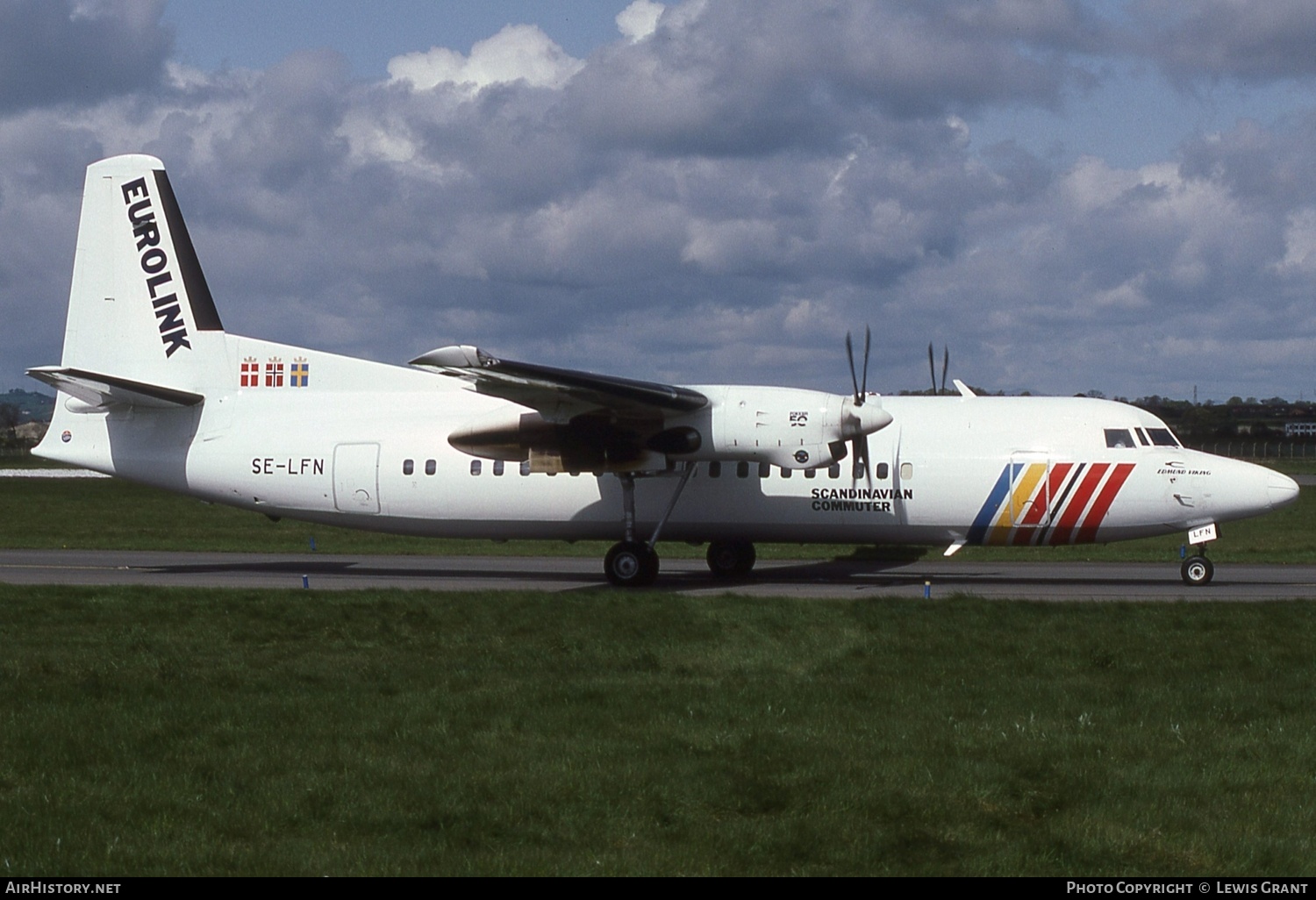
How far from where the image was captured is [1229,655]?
13930 mm

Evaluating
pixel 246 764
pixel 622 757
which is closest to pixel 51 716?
pixel 246 764

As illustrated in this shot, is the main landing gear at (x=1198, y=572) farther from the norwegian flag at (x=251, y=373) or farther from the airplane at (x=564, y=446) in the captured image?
the norwegian flag at (x=251, y=373)

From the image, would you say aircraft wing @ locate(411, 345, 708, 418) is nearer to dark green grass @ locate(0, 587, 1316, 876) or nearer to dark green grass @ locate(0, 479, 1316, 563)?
dark green grass @ locate(0, 587, 1316, 876)

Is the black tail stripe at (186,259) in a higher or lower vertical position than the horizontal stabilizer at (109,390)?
higher

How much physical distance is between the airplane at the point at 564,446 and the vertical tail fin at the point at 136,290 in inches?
1.5

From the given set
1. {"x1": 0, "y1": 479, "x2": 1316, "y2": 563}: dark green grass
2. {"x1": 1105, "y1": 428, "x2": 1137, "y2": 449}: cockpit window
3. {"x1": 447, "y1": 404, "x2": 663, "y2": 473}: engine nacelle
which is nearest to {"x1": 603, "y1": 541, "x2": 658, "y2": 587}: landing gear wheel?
{"x1": 447, "y1": 404, "x2": 663, "y2": 473}: engine nacelle

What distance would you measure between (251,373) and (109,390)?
2.52m

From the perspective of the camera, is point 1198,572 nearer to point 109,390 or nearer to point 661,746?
point 661,746

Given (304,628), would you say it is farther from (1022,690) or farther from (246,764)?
(1022,690)

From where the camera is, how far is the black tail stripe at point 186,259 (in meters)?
24.2

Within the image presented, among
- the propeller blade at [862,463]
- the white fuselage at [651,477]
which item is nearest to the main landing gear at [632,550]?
the white fuselage at [651,477]

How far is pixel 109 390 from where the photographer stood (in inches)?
909

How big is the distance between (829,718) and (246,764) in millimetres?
4735

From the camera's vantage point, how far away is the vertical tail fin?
24.1m
